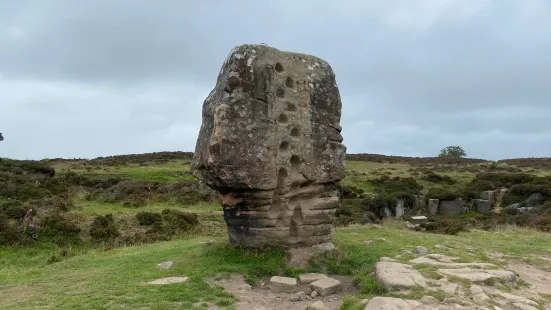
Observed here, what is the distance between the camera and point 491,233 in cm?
2094

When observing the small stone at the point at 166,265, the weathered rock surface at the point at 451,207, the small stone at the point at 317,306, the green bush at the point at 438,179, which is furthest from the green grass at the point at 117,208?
the green bush at the point at 438,179

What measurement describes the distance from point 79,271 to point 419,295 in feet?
30.0

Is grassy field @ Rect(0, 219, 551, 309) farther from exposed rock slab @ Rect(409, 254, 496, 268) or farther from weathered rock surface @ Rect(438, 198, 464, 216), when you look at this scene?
weathered rock surface @ Rect(438, 198, 464, 216)

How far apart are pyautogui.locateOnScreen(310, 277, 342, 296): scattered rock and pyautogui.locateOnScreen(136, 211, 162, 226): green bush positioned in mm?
13190

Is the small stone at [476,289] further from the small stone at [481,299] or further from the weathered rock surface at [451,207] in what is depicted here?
the weathered rock surface at [451,207]

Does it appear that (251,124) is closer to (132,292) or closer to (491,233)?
(132,292)

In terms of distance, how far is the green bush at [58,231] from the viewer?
19141 mm

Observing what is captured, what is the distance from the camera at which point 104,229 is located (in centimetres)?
2017

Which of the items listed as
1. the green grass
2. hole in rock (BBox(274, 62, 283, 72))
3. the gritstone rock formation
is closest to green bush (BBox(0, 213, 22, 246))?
the green grass

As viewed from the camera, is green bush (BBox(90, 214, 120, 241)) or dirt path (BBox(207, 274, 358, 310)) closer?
dirt path (BBox(207, 274, 358, 310))

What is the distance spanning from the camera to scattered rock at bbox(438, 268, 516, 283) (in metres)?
9.91

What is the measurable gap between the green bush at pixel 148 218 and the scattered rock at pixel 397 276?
13.9 m

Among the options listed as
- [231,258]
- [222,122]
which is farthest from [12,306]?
[222,122]

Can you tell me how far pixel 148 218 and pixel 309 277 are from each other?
13038 millimetres
